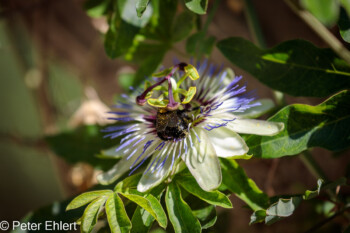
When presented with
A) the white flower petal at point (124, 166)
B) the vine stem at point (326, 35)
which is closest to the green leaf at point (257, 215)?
the white flower petal at point (124, 166)

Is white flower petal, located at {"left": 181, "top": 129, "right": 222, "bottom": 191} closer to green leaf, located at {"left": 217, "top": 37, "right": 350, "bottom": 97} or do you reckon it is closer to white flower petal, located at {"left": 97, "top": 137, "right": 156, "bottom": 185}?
white flower petal, located at {"left": 97, "top": 137, "right": 156, "bottom": 185}

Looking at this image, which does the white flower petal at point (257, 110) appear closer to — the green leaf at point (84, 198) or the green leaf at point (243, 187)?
the green leaf at point (243, 187)

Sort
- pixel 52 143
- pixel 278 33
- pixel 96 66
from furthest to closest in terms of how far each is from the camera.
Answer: pixel 96 66, pixel 278 33, pixel 52 143

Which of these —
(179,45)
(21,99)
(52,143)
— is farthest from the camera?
(21,99)

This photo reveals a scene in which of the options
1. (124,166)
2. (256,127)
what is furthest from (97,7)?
(256,127)

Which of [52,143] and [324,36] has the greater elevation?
[52,143]

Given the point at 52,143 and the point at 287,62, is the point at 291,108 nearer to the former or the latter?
the point at 287,62

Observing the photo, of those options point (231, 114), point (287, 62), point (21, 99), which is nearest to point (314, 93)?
point (287, 62)

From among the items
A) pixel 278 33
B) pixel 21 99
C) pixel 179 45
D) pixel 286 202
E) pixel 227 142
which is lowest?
pixel 286 202
